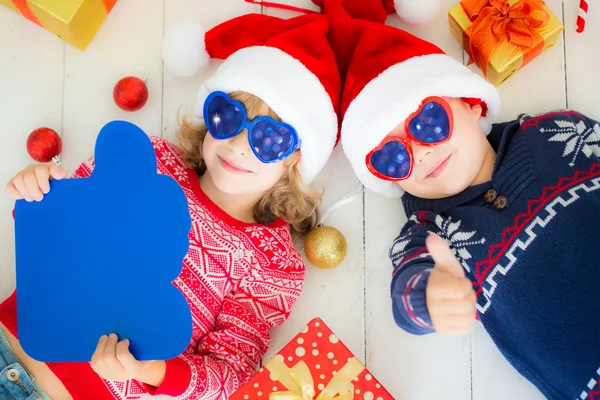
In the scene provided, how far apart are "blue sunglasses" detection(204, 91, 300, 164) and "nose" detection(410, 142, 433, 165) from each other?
21 centimetres

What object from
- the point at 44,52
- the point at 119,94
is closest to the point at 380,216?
the point at 119,94

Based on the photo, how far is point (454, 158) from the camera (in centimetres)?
114

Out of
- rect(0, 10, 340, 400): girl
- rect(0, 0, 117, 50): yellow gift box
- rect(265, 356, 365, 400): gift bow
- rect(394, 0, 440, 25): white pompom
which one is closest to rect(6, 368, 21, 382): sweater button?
rect(0, 10, 340, 400): girl

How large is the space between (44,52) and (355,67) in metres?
0.73

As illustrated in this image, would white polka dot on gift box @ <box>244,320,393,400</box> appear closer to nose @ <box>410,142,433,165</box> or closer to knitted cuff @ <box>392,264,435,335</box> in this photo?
knitted cuff @ <box>392,264,435,335</box>

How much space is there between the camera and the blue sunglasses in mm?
1110

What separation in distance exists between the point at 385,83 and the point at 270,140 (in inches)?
9.1

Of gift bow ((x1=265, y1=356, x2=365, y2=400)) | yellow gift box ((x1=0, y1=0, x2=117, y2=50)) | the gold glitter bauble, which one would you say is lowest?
gift bow ((x1=265, y1=356, x2=365, y2=400))

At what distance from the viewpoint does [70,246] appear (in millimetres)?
1056

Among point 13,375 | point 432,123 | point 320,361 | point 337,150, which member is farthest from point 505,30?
point 13,375

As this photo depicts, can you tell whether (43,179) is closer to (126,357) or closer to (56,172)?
(56,172)

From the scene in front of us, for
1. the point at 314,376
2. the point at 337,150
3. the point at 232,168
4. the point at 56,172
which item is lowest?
the point at 314,376

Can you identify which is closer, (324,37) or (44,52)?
(324,37)

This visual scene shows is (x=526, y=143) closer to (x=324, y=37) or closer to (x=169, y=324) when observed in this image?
(x=324, y=37)
